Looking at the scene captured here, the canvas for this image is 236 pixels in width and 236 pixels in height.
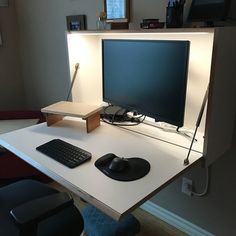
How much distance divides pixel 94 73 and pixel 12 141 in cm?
76

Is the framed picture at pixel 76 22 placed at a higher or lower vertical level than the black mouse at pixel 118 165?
higher

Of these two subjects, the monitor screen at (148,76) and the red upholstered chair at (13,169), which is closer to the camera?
the monitor screen at (148,76)

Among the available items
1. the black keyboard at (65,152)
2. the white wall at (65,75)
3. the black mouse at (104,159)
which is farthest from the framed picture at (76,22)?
the black mouse at (104,159)

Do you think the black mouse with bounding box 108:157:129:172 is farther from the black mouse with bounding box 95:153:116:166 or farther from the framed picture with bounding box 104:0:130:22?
the framed picture with bounding box 104:0:130:22

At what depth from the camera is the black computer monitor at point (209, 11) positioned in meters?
1.23

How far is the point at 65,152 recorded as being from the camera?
1301mm

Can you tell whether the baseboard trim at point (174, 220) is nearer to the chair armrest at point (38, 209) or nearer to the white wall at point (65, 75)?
the white wall at point (65, 75)

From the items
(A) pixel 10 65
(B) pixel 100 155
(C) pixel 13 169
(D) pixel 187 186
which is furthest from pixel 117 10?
(A) pixel 10 65

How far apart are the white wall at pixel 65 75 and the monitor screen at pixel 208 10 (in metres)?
0.22

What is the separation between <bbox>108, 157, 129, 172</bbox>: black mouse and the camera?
1.13 meters

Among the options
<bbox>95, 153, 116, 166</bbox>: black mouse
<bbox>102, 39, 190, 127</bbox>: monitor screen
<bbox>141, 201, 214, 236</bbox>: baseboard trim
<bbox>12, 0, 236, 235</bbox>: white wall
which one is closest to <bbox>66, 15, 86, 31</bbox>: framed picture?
<bbox>12, 0, 236, 235</bbox>: white wall

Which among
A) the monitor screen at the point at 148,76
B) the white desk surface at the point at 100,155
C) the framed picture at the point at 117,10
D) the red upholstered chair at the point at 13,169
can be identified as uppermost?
the framed picture at the point at 117,10

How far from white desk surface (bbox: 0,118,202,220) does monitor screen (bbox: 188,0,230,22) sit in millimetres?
624

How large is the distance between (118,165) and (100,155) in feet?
0.58
